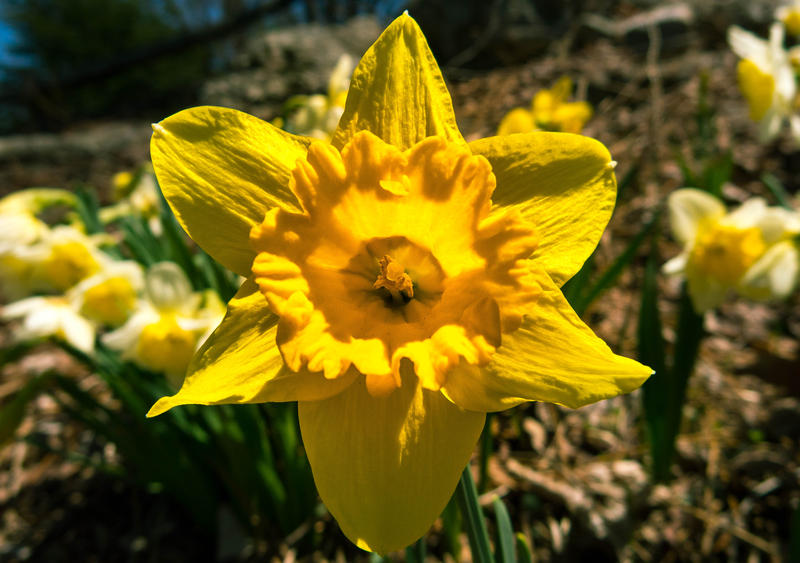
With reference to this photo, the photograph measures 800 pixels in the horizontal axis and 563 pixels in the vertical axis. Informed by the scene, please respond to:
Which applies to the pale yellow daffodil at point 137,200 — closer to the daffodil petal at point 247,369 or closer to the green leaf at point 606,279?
the daffodil petal at point 247,369

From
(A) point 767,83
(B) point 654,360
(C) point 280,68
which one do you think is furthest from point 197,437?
(C) point 280,68

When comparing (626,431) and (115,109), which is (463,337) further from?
(115,109)

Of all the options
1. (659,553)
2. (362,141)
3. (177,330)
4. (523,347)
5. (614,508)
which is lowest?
(659,553)

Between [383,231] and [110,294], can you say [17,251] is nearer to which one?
[110,294]

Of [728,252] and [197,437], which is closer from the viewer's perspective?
[197,437]

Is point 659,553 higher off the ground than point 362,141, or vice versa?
point 362,141

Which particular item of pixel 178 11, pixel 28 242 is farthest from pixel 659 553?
pixel 178 11

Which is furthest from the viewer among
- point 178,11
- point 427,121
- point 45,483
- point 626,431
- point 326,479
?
point 178,11
